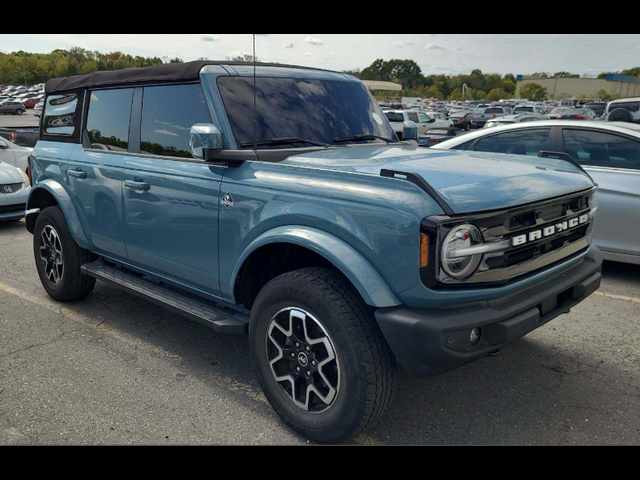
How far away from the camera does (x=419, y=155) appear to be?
341 centimetres

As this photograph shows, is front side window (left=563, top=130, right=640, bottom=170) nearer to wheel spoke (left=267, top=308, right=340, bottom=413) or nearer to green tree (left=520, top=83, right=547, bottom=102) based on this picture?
wheel spoke (left=267, top=308, right=340, bottom=413)

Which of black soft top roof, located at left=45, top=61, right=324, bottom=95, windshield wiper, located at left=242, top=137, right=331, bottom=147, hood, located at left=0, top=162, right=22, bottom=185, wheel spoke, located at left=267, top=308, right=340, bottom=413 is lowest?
wheel spoke, located at left=267, top=308, right=340, bottom=413

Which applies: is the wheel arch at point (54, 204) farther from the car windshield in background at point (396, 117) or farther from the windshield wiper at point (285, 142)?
the car windshield in background at point (396, 117)

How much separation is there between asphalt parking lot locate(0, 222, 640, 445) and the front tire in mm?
221

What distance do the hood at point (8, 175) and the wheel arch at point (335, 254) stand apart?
7186mm

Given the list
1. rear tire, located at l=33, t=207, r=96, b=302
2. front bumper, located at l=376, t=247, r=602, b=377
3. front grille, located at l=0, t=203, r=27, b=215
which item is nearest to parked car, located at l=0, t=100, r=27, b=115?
front grille, located at l=0, t=203, r=27, b=215

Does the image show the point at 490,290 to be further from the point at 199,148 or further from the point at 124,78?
the point at 124,78

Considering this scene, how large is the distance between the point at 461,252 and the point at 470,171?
63 centimetres

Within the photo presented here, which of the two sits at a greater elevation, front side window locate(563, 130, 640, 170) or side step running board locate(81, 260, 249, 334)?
front side window locate(563, 130, 640, 170)

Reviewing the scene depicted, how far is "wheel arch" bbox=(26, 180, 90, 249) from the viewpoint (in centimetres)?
465

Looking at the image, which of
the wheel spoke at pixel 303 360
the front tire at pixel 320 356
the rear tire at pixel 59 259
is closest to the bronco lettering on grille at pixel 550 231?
the front tire at pixel 320 356

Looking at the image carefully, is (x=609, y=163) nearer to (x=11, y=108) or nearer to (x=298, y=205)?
(x=298, y=205)

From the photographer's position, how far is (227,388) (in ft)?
11.7
